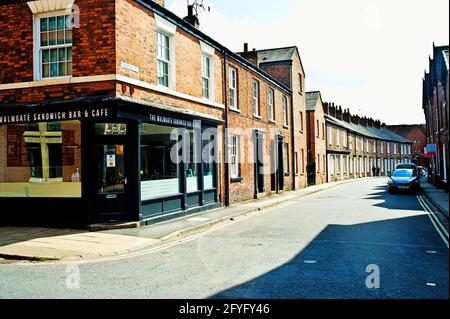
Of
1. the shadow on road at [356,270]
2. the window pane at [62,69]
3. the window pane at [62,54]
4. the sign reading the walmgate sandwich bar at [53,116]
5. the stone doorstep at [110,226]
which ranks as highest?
the window pane at [62,54]

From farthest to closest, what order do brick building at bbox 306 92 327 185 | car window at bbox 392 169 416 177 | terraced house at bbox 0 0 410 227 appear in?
1. brick building at bbox 306 92 327 185
2. car window at bbox 392 169 416 177
3. terraced house at bbox 0 0 410 227

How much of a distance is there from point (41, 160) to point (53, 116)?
173 cm

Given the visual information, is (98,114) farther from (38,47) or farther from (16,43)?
(16,43)

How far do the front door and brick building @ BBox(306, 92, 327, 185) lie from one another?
→ 24.5 metres

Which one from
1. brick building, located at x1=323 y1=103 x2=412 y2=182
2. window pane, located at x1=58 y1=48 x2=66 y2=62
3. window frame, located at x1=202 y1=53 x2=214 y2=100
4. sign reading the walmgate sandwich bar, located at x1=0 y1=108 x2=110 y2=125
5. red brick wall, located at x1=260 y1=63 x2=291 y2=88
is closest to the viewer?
sign reading the walmgate sandwich bar, located at x1=0 y1=108 x2=110 y2=125

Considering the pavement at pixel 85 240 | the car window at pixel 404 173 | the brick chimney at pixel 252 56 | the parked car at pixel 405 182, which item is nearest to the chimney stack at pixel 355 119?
the car window at pixel 404 173

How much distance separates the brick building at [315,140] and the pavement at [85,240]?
24024mm

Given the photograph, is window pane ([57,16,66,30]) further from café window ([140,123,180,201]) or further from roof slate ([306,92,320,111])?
roof slate ([306,92,320,111])

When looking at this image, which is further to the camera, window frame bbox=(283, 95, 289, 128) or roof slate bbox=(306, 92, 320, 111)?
roof slate bbox=(306, 92, 320, 111)

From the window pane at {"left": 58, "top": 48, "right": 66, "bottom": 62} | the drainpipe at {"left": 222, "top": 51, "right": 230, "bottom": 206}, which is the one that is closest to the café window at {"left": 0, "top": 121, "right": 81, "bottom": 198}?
the window pane at {"left": 58, "top": 48, "right": 66, "bottom": 62}

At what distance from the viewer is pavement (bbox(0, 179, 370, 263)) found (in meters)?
7.88

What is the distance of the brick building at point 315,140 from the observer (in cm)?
3516

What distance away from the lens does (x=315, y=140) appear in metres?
36.3

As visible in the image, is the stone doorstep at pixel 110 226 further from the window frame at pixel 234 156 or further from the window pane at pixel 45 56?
the window frame at pixel 234 156
